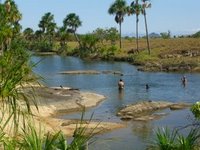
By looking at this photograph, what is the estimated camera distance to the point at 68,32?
139625mm

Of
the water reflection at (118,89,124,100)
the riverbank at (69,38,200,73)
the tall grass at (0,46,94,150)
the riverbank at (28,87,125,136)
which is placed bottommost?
the water reflection at (118,89,124,100)

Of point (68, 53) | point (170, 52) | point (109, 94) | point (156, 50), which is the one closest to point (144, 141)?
point (109, 94)

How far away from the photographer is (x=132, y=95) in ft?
169

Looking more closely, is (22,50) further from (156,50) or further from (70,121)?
(156,50)

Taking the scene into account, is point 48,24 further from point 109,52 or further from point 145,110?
point 145,110

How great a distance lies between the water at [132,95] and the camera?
28.8 metres

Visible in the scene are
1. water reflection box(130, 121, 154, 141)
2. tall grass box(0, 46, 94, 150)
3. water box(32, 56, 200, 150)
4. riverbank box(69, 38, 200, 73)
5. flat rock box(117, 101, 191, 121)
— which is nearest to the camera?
tall grass box(0, 46, 94, 150)

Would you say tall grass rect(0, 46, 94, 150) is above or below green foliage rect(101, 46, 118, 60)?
above

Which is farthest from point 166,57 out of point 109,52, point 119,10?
point 119,10

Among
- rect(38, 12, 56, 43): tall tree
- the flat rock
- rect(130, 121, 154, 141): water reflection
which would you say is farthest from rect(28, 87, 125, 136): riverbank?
rect(38, 12, 56, 43): tall tree

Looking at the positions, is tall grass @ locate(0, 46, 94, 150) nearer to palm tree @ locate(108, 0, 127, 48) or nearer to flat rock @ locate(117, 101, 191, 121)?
flat rock @ locate(117, 101, 191, 121)

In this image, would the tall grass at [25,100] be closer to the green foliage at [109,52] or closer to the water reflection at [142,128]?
the water reflection at [142,128]

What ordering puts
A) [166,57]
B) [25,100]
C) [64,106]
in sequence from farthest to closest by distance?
[166,57] < [64,106] < [25,100]

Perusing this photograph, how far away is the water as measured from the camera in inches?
1136
